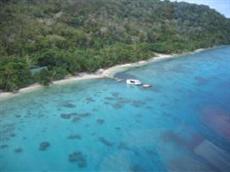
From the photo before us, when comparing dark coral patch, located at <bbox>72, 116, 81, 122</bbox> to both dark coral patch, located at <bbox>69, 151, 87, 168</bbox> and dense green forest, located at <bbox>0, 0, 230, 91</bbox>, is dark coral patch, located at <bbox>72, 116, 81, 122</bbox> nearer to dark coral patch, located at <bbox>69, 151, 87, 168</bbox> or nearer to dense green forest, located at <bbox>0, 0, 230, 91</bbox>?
dark coral patch, located at <bbox>69, 151, 87, 168</bbox>

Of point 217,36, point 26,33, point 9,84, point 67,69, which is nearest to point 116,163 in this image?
point 9,84

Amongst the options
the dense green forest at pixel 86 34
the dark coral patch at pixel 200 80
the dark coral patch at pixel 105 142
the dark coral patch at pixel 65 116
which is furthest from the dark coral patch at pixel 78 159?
the dark coral patch at pixel 200 80

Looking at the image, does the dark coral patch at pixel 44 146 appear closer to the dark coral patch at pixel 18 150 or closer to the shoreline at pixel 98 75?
the dark coral patch at pixel 18 150

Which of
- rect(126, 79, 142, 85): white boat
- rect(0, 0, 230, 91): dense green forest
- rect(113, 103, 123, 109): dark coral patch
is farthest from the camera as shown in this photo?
rect(126, 79, 142, 85): white boat

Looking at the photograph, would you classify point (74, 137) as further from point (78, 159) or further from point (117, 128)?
point (117, 128)

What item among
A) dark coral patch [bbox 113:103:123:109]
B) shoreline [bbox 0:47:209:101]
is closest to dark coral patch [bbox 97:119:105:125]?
dark coral patch [bbox 113:103:123:109]

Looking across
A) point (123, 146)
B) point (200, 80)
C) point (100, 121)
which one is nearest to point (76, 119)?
point (100, 121)

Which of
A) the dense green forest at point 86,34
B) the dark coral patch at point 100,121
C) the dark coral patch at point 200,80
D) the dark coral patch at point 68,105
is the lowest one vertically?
the dark coral patch at point 200,80
